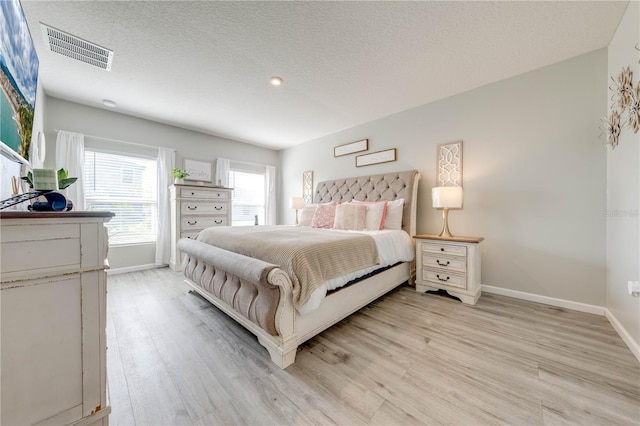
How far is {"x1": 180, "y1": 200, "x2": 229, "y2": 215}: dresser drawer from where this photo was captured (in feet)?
12.5

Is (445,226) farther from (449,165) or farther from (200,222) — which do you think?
(200,222)

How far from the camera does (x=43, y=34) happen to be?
1972 mm

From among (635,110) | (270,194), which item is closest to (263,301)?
(635,110)

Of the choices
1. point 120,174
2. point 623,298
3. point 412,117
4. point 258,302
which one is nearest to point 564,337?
point 623,298

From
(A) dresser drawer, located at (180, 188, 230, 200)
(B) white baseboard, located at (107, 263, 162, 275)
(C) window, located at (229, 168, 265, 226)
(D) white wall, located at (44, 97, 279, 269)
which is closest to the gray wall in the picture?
(A) dresser drawer, located at (180, 188, 230, 200)

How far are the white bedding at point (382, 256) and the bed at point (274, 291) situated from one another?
36mm

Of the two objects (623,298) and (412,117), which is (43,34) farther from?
(623,298)

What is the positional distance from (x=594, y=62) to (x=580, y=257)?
193cm

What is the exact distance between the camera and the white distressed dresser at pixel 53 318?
820 millimetres

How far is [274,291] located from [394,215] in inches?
86.4

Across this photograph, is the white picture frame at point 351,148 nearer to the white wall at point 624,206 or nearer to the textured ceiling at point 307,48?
the textured ceiling at point 307,48

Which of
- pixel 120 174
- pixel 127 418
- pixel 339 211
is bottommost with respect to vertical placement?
pixel 127 418

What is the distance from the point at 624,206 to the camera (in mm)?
1860

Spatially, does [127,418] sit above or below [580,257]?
below
